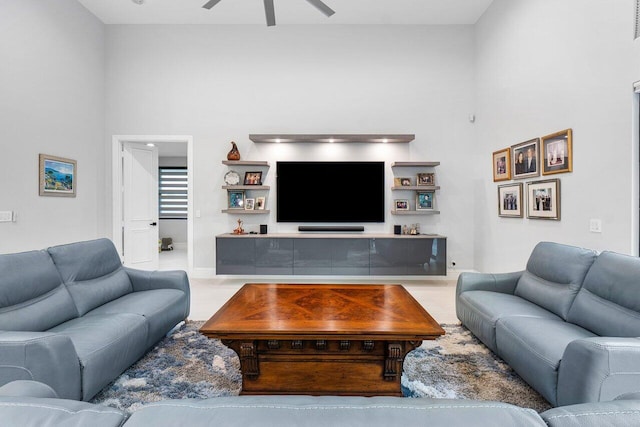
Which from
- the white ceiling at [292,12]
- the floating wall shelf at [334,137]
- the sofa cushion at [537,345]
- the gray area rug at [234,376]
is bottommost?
the gray area rug at [234,376]

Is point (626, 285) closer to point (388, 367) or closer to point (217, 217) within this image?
point (388, 367)

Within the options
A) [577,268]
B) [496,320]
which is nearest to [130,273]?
[496,320]

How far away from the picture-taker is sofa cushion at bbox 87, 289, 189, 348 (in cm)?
245

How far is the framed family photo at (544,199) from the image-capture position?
10.9 ft

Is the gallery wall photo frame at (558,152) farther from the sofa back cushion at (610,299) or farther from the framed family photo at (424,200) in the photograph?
the framed family photo at (424,200)

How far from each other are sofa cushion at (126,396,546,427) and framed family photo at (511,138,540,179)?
151 inches

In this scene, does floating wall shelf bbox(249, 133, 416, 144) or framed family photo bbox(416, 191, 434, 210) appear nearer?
floating wall shelf bbox(249, 133, 416, 144)

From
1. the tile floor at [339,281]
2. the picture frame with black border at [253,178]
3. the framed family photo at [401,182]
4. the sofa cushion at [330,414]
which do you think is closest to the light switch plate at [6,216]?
the tile floor at [339,281]

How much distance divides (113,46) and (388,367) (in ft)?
19.9

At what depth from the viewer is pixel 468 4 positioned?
185 inches

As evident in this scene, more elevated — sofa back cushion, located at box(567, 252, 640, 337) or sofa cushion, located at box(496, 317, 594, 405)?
sofa back cushion, located at box(567, 252, 640, 337)

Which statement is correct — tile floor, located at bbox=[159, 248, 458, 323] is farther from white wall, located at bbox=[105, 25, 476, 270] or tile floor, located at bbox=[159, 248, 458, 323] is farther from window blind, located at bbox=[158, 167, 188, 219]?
window blind, located at bbox=[158, 167, 188, 219]

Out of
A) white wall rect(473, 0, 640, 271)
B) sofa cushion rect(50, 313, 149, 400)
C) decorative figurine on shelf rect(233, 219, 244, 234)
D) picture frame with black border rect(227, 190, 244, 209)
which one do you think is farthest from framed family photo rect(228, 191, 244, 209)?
white wall rect(473, 0, 640, 271)

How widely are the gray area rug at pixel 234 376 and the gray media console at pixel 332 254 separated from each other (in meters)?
1.99
